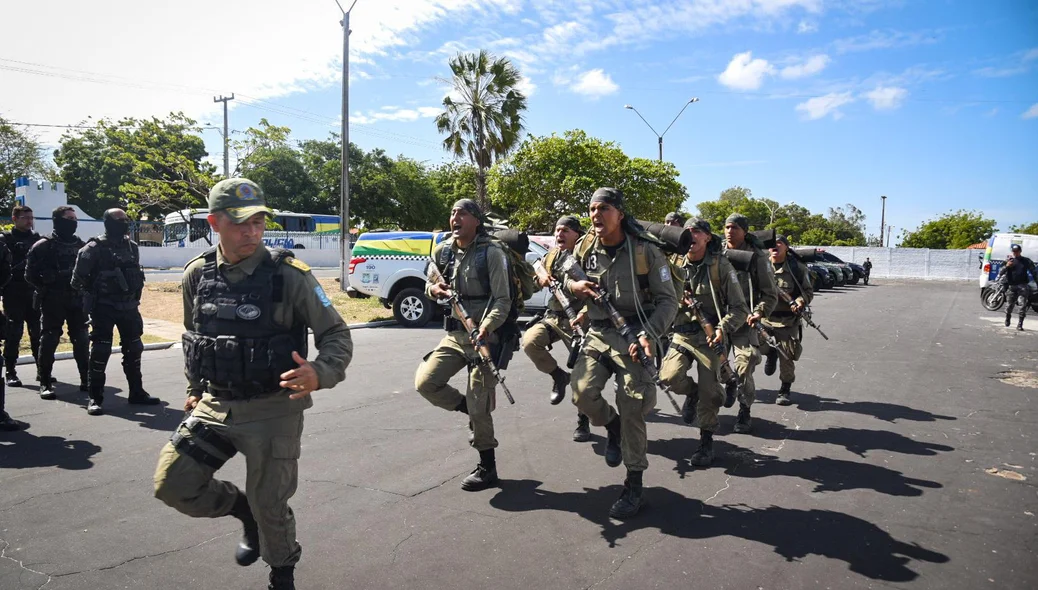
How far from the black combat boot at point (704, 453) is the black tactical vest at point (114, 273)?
216 inches

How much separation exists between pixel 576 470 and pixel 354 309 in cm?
1172

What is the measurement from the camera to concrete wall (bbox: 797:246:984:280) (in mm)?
47438

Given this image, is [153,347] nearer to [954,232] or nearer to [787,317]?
[787,317]

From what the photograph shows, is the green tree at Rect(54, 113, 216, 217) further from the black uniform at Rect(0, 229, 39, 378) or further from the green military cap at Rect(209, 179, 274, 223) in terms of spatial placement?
the green military cap at Rect(209, 179, 274, 223)

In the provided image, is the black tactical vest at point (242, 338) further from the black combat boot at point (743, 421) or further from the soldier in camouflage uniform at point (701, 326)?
the black combat boot at point (743, 421)

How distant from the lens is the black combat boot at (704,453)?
502 cm

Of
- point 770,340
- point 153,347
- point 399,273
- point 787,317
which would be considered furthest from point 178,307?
point 787,317

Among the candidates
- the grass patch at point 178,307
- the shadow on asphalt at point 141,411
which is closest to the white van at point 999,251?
the grass patch at point 178,307

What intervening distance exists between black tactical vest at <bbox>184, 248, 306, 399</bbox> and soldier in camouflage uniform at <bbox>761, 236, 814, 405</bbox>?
218 inches

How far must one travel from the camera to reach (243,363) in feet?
9.30

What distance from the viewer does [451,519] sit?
3.95m

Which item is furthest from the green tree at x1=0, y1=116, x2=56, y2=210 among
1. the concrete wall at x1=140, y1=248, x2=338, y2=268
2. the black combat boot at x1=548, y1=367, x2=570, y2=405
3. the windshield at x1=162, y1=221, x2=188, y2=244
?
the black combat boot at x1=548, y1=367, x2=570, y2=405

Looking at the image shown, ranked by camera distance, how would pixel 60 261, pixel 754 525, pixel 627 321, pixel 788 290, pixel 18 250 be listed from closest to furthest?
pixel 754 525, pixel 627 321, pixel 60 261, pixel 18 250, pixel 788 290

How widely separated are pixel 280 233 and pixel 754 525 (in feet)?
125
